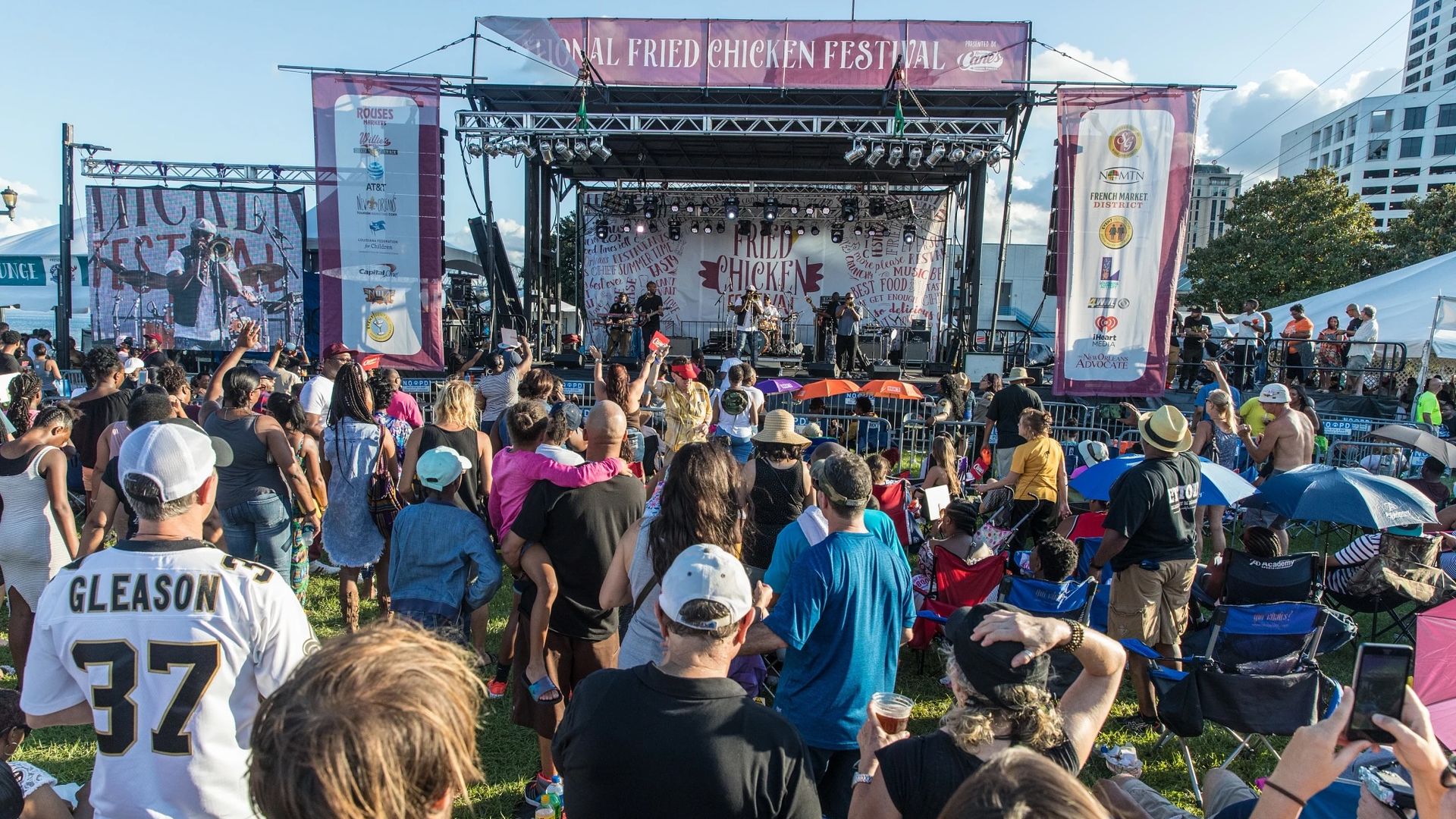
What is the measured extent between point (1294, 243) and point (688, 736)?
3502 cm

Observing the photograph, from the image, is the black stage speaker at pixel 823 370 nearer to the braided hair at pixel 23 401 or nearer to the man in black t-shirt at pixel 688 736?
the braided hair at pixel 23 401

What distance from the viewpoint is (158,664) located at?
178 centimetres

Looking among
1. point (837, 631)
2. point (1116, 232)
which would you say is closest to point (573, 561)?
point (837, 631)

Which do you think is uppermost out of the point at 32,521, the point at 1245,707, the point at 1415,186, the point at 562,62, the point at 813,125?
the point at 1415,186

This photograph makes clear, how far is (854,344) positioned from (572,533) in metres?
11.9

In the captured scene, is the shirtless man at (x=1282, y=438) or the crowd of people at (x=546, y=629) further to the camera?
the shirtless man at (x=1282, y=438)

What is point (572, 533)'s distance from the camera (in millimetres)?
3125

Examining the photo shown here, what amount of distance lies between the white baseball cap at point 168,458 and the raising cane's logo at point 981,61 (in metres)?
12.0

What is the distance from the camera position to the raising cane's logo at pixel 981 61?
1177 cm

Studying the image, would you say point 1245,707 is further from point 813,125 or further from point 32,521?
point 813,125

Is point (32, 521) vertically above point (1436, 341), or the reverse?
point (1436, 341)

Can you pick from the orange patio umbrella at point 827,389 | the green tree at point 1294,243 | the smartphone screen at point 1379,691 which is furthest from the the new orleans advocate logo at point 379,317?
the green tree at point 1294,243

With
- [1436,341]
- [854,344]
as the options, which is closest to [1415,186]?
[1436,341]

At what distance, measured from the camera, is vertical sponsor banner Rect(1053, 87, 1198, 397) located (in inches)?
416
